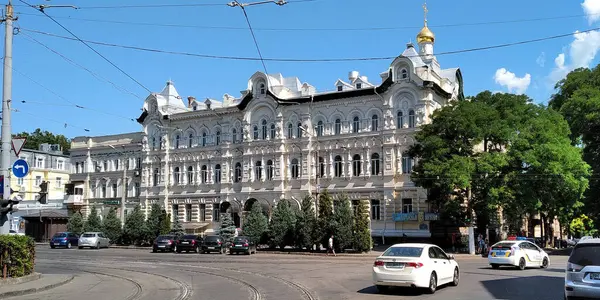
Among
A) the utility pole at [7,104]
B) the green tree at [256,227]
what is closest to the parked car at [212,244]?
the green tree at [256,227]

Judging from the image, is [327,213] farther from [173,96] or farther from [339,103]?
[173,96]

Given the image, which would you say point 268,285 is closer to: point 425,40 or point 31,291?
point 31,291

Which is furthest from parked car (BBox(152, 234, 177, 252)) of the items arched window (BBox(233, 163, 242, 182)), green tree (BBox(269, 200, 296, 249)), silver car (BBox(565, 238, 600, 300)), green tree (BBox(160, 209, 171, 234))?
silver car (BBox(565, 238, 600, 300))

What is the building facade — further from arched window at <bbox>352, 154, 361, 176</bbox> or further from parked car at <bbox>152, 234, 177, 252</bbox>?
arched window at <bbox>352, 154, 361, 176</bbox>

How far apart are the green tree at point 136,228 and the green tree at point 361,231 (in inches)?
959

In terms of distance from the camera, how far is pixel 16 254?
1941cm

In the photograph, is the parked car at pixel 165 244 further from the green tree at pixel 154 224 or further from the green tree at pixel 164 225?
the green tree at pixel 154 224

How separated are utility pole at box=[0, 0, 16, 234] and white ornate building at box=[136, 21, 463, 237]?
110ft

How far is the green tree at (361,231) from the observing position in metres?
42.7

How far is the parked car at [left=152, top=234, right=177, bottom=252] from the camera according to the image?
47.6 m

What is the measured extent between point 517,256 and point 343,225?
18.3 meters

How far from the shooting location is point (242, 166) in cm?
6109

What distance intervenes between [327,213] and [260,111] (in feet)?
65.2

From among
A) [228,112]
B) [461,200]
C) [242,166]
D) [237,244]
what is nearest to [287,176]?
[242,166]
